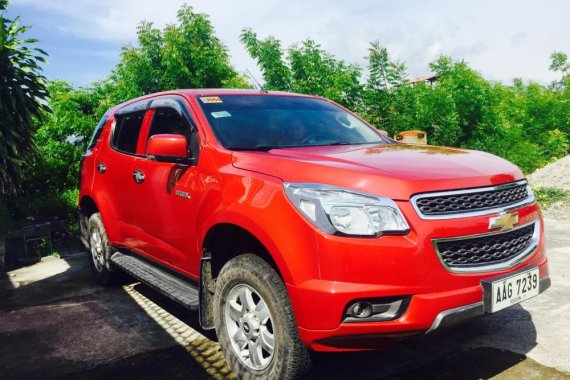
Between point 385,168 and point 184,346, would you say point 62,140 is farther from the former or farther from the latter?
point 385,168

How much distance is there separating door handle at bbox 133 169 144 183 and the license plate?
2625 millimetres

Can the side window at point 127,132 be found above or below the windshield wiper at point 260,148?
above

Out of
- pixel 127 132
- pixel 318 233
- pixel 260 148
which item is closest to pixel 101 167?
pixel 127 132

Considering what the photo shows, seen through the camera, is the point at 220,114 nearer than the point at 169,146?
Result: No

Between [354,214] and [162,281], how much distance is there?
186 centimetres

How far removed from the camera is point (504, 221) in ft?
8.14

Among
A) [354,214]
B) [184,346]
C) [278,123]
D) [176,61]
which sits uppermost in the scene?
[176,61]

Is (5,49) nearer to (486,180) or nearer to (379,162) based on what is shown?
(379,162)

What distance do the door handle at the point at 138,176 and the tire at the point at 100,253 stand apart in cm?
107

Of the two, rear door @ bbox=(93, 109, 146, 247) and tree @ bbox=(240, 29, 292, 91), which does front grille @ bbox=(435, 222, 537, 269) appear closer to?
rear door @ bbox=(93, 109, 146, 247)

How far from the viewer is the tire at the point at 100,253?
4.71 m

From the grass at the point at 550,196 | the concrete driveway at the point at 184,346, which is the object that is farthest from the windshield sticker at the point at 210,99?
the grass at the point at 550,196

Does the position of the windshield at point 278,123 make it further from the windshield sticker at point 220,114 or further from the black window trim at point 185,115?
the black window trim at point 185,115

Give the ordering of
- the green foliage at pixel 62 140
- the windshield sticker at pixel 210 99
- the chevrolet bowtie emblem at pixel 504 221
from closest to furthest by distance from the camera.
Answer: the chevrolet bowtie emblem at pixel 504 221, the windshield sticker at pixel 210 99, the green foliage at pixel 62 140
